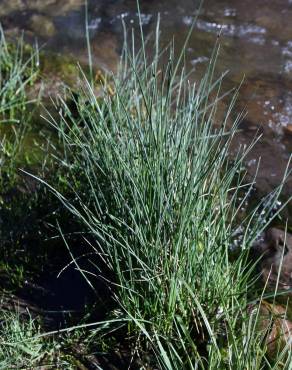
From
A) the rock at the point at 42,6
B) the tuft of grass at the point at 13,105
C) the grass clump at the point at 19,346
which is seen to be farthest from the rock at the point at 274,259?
the rock at the point at 42,6

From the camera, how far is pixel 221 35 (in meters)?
5.09

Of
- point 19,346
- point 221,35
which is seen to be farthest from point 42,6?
point 19,346

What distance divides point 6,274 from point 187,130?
1.04m

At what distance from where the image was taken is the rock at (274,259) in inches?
128

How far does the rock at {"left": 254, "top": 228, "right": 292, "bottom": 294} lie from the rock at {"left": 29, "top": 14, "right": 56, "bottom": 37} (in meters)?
2.63

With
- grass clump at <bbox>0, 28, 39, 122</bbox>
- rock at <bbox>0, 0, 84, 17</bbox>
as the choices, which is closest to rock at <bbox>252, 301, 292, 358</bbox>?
grass clump at <bbox>0, 28, 39, 122</bbox>

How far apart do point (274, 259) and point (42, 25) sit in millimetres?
2925

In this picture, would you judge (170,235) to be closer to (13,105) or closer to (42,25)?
(13,105)

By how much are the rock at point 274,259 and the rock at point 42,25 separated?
263 cm

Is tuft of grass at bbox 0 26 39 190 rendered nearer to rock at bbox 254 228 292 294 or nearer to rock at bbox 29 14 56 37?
rock at bbox 29 14 56 37

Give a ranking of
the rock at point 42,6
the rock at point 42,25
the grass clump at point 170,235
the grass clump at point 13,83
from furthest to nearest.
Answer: the rock at point 42,6 → the rock at point 42,25 → the grass clump at point 13,83 → the grass clump at point 170,235

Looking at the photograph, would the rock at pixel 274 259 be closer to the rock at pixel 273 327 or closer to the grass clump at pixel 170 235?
the rock at pixel 273 327

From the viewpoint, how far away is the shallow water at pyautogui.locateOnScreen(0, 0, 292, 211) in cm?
449

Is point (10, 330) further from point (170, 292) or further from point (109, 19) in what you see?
point (109, 19)
